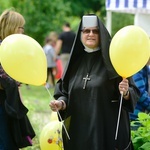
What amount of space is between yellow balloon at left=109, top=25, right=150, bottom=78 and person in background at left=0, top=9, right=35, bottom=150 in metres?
1.09

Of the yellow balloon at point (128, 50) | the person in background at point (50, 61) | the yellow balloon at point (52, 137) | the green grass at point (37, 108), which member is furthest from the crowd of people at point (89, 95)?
the person in background at point (50, 61)

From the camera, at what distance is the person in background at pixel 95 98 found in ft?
14.6

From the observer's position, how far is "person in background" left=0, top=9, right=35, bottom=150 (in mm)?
4824

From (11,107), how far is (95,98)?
34.3 inches

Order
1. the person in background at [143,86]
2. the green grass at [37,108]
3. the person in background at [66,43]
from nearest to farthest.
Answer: the person in background at [143,86]
the green grass at [37,108]
the person in background at [66,43]

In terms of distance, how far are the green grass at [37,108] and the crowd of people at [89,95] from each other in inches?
10.2

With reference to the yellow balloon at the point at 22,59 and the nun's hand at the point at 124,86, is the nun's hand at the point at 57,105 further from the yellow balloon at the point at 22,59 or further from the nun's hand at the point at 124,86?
the nun's hand at the point at 124,86

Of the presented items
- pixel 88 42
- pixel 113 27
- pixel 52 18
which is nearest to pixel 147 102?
pixel 88 42

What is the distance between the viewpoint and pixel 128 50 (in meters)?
4.20

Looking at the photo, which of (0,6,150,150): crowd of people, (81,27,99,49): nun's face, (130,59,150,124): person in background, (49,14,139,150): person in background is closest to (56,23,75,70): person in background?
(130,59,150,124): person in background

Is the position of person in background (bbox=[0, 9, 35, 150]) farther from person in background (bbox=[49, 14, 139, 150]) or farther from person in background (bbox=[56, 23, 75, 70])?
person in background (bbox=[56, 23, 75, 70])

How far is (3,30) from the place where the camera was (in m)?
4.91

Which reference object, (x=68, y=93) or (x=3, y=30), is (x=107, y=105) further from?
(x=3, y=30)

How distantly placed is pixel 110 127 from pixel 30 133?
1004 millimetres
